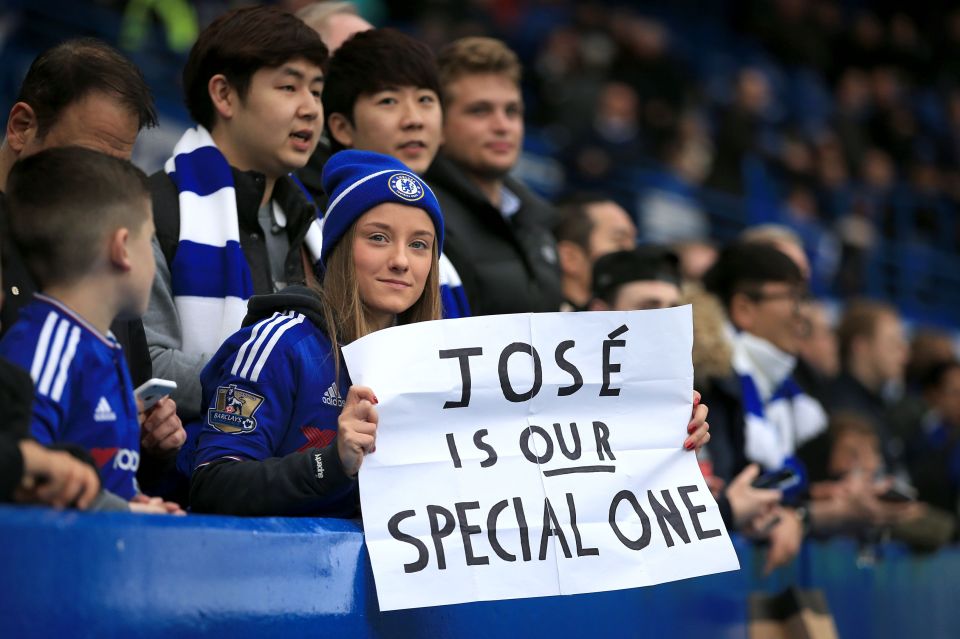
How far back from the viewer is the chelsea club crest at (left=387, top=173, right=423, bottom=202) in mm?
3568

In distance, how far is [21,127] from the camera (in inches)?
133

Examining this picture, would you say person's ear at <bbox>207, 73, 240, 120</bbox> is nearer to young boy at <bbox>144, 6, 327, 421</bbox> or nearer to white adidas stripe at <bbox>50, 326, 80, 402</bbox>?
young boy at <bbox>144, 6, 327, 421</bbox>

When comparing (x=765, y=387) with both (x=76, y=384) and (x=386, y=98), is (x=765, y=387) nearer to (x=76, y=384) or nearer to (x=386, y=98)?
(x=386, y=98)

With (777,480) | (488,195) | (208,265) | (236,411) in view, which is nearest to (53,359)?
(236,411)

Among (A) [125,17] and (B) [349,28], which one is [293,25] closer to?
(B) [349,28]

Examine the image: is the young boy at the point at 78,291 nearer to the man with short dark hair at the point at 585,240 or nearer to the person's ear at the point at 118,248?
the person's ear at the point at 118,248

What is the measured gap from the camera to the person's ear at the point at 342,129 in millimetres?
4715

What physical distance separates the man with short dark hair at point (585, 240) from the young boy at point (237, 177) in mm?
2192

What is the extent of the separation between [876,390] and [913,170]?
35.7 feet

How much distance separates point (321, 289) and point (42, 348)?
42.0 inches

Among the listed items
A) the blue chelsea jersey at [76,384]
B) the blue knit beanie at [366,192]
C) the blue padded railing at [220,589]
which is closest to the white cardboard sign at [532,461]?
the blue padded railing at [220,589]

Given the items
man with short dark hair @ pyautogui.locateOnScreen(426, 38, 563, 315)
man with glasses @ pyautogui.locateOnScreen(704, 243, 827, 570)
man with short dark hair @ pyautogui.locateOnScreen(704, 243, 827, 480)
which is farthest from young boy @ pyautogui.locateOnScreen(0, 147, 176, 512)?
man with short dark hair @ pyautogui.locateOnScreen(704, 243, 827, 480)

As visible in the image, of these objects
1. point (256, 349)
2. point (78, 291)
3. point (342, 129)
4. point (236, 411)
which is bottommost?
point (236, 411)

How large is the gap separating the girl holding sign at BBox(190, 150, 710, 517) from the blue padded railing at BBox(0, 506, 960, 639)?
13 cm
